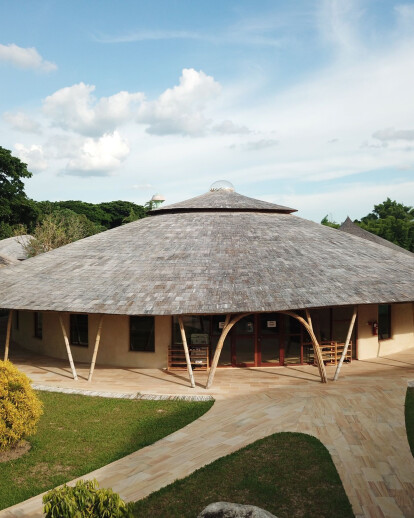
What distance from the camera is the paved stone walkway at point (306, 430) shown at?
8.14 metres

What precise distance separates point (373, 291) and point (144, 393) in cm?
821

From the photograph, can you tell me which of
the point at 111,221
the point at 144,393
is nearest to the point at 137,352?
the point at 144,393

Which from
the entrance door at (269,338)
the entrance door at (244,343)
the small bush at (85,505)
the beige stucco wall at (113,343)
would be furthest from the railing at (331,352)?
the small bush at (85,505)

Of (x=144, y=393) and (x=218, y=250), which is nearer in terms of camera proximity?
(x=144, y=393)

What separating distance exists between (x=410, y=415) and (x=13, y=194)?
34154 mm

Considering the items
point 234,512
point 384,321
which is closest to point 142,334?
point 384,321

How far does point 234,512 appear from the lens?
17.5 ft

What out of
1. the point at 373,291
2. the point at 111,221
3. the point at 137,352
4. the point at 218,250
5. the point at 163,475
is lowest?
the point at 163,475

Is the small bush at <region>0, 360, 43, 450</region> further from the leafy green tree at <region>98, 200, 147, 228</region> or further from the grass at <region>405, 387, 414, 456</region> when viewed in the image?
the leafy green tree at <region>98, 200, 147, 228</region>

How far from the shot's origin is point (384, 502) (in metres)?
7.63

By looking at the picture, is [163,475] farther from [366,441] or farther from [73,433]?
[366,441]

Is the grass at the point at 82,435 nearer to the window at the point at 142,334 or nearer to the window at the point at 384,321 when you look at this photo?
the window at the point at 142,334

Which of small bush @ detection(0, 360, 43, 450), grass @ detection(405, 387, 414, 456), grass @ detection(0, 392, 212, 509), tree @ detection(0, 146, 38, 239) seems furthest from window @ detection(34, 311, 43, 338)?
tree @ detection(0, 146, 38, 239)

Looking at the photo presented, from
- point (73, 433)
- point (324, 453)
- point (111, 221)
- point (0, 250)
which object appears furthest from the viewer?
point (111, 221)
